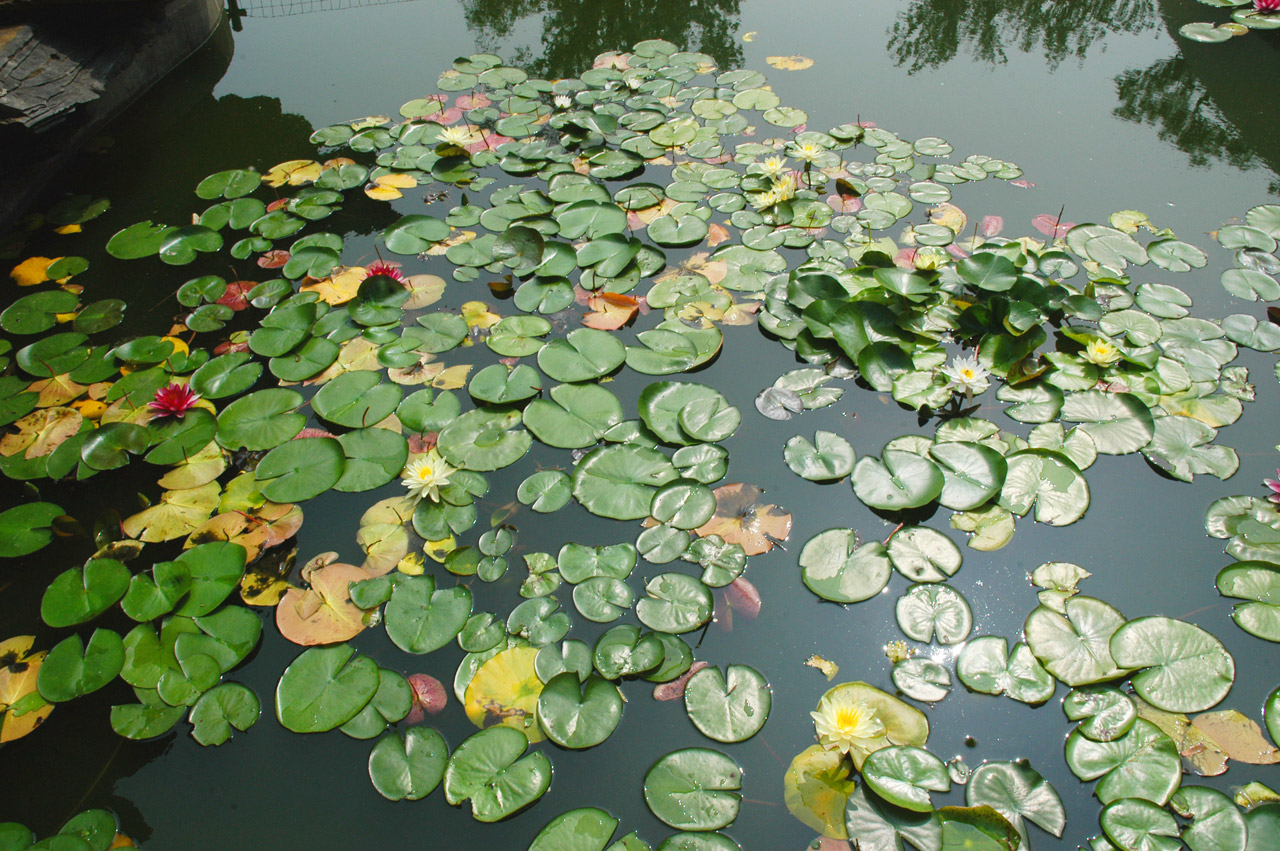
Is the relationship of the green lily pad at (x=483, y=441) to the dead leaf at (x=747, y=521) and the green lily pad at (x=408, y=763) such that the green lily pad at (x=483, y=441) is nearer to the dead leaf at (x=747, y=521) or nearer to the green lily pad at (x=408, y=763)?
the dead leaf at (x=747, y=521)

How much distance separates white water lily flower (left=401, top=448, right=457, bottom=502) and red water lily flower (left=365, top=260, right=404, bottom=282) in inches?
43.2

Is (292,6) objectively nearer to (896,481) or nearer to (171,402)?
(171,402)

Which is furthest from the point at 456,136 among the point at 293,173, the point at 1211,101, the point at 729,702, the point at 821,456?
the point at 1211,101

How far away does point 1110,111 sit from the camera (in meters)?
3.93

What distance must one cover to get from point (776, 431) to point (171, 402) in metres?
2.07

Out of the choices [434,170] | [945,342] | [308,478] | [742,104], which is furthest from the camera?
[742,104]

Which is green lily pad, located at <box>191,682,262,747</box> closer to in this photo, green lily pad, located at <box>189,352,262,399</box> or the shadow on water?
green lily pad, located at <box>189,352,262,399</box>

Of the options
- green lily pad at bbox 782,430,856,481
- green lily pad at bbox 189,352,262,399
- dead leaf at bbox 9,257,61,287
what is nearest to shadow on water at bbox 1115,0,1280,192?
green lily pad at bbox 782,430,856,481

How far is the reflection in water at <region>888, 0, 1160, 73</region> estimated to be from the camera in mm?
4562

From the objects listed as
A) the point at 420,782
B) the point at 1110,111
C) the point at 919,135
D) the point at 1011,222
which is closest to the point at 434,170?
the point at 919,135

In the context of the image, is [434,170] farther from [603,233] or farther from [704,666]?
[704,666]

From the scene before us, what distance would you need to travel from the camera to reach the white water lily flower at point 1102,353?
2.41m

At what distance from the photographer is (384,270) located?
2939 millimetres

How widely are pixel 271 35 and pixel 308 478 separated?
444 centimetres
